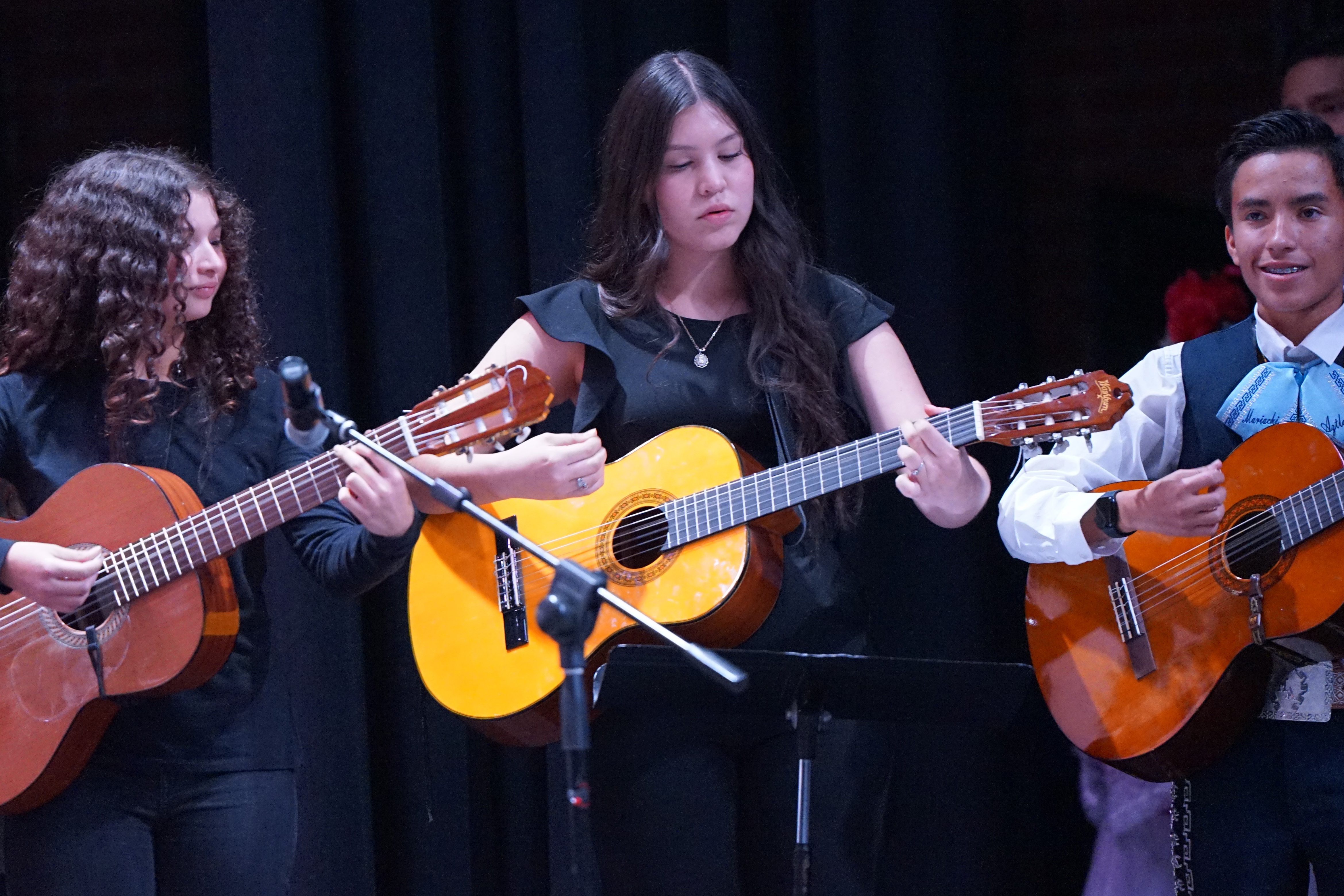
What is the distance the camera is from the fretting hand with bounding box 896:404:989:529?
226 cm

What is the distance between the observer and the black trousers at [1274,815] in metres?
2.21

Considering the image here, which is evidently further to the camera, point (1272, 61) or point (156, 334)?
point (1272, 61)

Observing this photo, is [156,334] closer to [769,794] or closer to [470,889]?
[769,794]

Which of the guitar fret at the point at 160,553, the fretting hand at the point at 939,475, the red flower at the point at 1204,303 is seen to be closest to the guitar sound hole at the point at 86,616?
the guitar fret at the point at 160,553

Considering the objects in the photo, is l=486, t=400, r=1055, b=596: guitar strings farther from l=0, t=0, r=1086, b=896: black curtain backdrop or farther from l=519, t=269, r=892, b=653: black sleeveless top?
l=0, t=0, r=1086, b=896: black curtain backdrop

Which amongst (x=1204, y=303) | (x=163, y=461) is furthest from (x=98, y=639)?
(x=1204, y=303)

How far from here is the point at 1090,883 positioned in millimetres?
3104

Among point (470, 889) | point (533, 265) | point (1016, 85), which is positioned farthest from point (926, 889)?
point (1016, 85)

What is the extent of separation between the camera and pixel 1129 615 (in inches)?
98.4

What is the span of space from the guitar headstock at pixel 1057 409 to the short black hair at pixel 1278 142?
617 millimetres

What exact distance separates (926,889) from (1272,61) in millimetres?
2229

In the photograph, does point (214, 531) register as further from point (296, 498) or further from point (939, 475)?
point (939, 475)

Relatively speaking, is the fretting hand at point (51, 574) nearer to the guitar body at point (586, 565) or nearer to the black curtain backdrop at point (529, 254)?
the guitar body at point (586, 565)

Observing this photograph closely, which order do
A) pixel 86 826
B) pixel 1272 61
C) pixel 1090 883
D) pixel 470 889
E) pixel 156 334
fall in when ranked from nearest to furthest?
pixel 86 826
pixel 156 334
pixel 1090 883
pixel 470 889
pixel 1272 61
